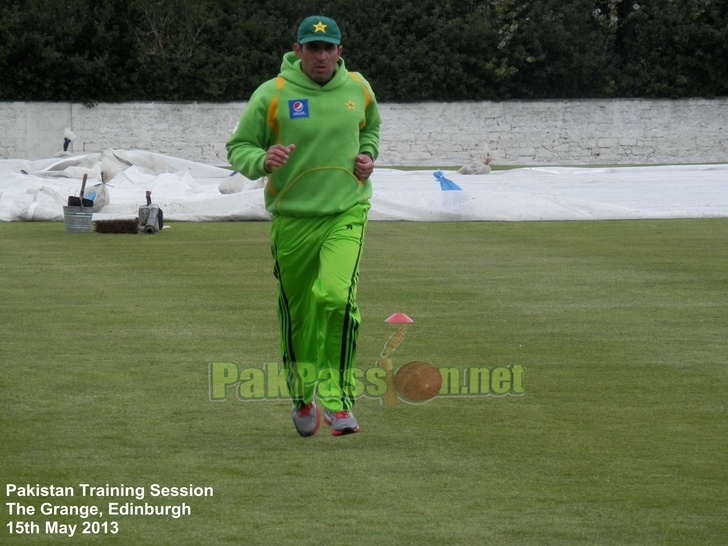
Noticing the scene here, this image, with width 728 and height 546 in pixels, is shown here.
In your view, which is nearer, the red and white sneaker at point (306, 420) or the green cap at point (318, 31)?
the green cap at point (318, 31)

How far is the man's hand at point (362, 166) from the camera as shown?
5797 mm

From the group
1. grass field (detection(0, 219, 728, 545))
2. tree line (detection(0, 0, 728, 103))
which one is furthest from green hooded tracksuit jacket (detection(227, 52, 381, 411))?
tree line (detection(0, 0, 728, 103))

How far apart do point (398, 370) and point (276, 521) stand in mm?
2635

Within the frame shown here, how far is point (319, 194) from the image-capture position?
580cm

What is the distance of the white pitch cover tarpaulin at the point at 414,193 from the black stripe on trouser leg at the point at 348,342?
1316 cm

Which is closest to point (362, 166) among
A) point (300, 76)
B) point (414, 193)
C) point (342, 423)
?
point (300, 76)

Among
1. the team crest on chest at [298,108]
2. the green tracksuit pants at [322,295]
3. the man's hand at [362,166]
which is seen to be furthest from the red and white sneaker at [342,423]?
the team crest on chest at [298,108]

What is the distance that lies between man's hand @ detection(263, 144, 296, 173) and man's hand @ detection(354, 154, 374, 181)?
1.32ft

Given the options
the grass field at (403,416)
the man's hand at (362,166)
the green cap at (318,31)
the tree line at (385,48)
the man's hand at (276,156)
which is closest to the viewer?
the grass field at (403,416)

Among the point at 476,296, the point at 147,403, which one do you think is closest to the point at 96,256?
the point at 476,296

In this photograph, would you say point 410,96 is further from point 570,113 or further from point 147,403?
point 147,403

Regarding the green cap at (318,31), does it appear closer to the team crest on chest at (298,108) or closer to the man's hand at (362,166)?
the team crest on chest at (298,108)

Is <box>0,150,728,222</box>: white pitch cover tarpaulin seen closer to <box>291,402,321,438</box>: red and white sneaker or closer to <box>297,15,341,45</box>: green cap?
<box>291,402,321,438</box>: red and white sneaker

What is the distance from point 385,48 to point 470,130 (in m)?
3.94
